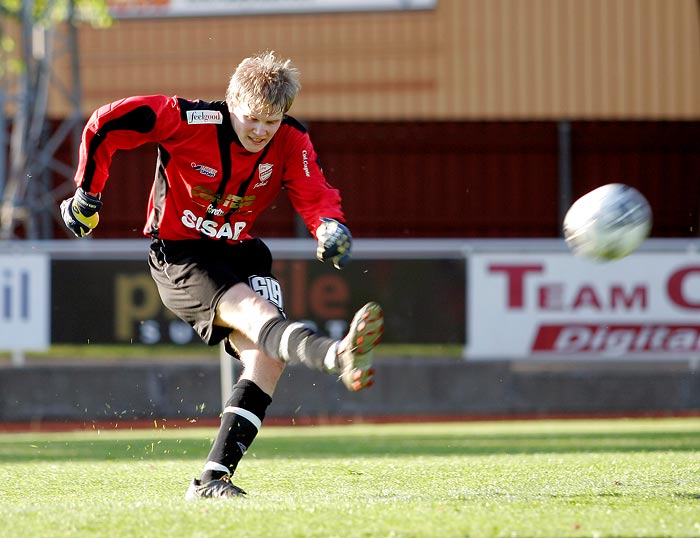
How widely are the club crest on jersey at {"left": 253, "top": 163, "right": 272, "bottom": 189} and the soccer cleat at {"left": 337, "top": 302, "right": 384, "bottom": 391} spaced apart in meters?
1.25

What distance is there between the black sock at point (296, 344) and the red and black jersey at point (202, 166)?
71cm

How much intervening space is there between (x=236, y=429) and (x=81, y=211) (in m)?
1.29

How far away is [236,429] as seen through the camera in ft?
19.2

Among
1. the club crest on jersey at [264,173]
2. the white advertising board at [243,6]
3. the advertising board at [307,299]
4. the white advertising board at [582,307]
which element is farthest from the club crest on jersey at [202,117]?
the white advertising board at [243,6]

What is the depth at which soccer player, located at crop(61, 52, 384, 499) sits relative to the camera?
19.0 ft

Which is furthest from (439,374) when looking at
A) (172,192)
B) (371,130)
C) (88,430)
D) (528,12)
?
(528,12)

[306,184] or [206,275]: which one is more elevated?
[306,184]

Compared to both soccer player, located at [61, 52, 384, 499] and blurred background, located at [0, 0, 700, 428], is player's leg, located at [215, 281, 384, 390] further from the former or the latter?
blurred background, located at [0, 0, 700, 428]

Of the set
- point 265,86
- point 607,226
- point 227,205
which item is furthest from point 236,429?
point 607,226

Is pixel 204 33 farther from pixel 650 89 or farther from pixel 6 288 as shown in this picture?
pixel 6 288

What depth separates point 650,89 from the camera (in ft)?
81.5

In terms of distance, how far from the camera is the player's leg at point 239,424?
18.8 ft

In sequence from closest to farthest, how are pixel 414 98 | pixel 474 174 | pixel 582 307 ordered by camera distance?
pixel 582 307 → pixel 474 174 → pixel 414 98

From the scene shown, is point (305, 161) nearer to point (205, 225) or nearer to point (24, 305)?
point (205, 225)
